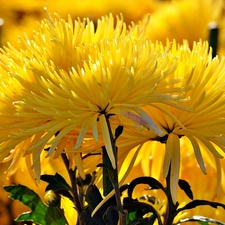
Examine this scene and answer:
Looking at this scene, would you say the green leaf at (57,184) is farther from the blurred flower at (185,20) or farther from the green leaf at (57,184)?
the blurred flower at (185,20)

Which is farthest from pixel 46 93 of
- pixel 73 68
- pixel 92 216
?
pixel 92 216

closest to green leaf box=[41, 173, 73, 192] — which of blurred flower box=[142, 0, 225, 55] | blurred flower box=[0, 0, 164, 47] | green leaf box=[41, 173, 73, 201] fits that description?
green leaf box=[41, 173, 73, 201]

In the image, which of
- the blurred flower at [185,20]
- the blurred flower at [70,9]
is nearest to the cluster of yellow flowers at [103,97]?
the blurred flower at [185,20]

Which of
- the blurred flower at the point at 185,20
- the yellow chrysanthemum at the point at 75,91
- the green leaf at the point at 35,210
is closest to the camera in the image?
the yellow chrysanthemum at the point at 75,91

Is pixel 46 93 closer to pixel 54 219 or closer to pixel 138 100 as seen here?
pixel 138 100

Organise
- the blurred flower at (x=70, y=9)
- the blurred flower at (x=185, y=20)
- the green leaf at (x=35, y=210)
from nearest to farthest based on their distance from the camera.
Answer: the green leaf at (x=35, y=210)
the blurred flower at (x=185, y=20)
the blurred flower at (x=70, y=9)

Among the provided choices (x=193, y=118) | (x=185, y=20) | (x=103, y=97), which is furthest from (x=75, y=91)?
(x=185, y=20)

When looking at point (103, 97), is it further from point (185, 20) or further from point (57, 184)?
point (185, 20)
